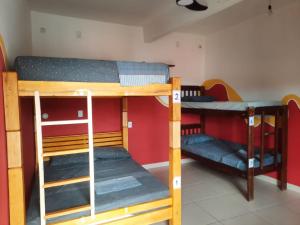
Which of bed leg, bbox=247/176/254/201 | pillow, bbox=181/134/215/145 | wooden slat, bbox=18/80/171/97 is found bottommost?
bed leg, bbox=247/176/254/201

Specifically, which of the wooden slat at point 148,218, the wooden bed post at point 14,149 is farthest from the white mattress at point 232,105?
the wooden bed post at point 14,149

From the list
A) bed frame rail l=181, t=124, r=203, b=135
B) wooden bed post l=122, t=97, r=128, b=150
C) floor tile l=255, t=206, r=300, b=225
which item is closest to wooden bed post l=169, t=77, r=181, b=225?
floor tile l=255, t=206, r=300, b=225

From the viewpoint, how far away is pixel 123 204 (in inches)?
81.4

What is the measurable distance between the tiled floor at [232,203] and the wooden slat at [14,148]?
5.97 ft

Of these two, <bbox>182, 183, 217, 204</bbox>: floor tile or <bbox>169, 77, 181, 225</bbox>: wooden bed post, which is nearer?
<bbox>169, 77, 181, 225</bbox>: wooden bed post

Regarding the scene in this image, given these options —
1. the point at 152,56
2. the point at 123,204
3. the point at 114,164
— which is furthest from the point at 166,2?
the point at 123,204

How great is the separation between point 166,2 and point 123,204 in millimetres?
2607

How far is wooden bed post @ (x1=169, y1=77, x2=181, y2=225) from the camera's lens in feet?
7.33

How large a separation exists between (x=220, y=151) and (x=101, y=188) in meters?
2.10

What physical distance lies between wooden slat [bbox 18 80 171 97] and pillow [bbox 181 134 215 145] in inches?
90.1

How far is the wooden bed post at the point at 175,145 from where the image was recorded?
2.23 metres

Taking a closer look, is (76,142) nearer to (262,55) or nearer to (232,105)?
(232,105)

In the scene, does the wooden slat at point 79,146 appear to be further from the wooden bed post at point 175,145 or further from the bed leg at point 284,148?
the bed leg at point 284,148

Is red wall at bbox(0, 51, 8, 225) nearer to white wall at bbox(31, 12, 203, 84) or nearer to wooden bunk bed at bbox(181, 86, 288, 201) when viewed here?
white wall at bbox(31, 12, 203, 84)
